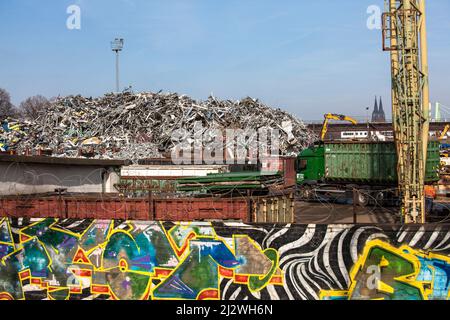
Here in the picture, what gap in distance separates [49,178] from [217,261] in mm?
9948

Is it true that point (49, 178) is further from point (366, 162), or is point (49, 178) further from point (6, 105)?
point (6, 105)

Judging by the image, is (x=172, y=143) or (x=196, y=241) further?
(x=172, y=143)

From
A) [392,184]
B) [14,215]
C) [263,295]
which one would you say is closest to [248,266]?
[263,295]

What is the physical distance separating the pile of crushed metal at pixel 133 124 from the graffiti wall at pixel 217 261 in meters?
26.2

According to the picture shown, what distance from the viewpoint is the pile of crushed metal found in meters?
41.4

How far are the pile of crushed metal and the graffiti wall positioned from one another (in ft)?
86.1

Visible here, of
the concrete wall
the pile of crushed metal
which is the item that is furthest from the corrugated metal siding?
the pile of crushed metal

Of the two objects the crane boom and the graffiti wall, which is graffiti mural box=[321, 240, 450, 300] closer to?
the graffiti wall

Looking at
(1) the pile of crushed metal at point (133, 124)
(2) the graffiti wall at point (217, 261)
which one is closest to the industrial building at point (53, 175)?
(2) the graffiti wall at point (217, 261)

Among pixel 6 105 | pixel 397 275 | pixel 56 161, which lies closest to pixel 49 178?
pixel 56 161

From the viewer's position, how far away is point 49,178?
17547 millimetres
